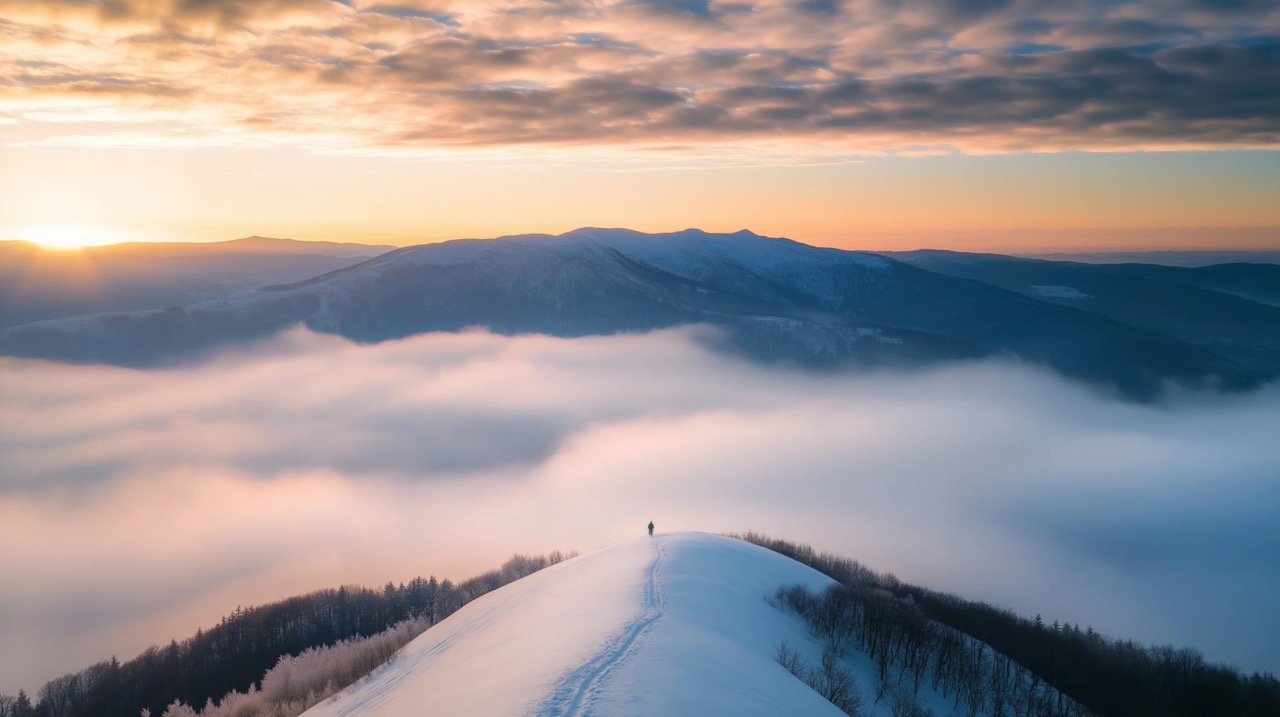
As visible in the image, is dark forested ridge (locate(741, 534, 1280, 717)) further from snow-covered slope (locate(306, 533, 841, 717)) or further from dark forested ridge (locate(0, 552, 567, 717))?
dark forested ridge (locate(0, 552, 567, 717))

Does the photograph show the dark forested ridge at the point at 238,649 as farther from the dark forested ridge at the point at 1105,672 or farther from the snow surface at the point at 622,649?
→ the dark forested ridge at the point at 1105,672

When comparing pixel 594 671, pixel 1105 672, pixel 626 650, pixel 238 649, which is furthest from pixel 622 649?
pixel 238 649

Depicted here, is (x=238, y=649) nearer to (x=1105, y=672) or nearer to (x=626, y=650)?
(x=626, y=650)

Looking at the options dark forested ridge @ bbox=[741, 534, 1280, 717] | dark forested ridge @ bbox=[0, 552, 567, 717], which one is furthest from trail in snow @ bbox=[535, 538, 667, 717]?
dark forested ridge @ bbox=[0, 552, 567, 717]

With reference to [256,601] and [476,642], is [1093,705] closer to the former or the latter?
[476,642]

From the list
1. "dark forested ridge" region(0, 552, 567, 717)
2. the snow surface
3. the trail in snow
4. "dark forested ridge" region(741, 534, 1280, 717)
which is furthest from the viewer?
"dark forested ridge" region(0, 552, 567, 717)

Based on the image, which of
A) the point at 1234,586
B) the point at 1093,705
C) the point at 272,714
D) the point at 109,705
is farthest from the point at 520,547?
the point at 1234,586

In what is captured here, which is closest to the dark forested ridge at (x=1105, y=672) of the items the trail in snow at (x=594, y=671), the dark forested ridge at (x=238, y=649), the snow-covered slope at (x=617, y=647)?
the snow-covered slope at (x=617, y=647)
